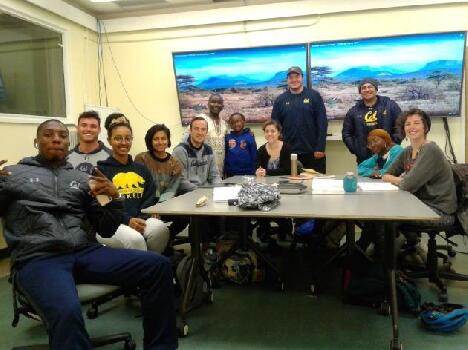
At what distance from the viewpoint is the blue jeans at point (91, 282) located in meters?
1.54

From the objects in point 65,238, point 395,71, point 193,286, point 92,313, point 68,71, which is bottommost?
point 92,313

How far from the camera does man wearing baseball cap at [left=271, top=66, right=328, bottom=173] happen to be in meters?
4.38

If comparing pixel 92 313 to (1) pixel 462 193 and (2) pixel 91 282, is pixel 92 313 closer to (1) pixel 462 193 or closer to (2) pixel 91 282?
(2) pixel 91 282

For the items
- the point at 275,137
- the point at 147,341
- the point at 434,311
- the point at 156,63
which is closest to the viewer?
the point at 147,341

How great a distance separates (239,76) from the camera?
5059mm

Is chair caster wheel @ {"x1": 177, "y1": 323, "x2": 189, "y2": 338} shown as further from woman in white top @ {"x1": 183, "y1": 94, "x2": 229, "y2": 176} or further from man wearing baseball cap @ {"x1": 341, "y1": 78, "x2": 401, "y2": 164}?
man wearing baseball cap @ {"x1": 341, "y1": 78, "x2": 401, "y2": 164}

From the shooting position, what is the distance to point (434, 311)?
2197mm

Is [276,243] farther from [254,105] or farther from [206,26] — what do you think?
[206,26]

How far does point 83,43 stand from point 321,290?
14.4ft

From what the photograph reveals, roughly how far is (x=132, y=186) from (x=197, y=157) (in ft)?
3.16

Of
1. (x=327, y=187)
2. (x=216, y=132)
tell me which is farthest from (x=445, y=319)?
(x=216, y=132)

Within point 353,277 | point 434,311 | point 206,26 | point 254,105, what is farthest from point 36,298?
point 206,26

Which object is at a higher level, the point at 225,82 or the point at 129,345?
the point at 225,82

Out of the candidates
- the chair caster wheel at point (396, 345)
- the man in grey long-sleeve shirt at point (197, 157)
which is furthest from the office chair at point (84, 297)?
the man in grey long-sleeve shirt at point (197, 157)
